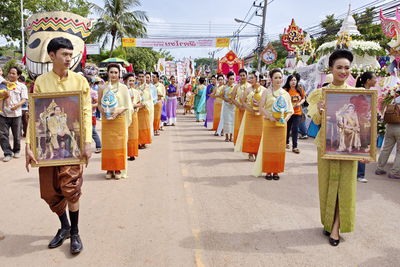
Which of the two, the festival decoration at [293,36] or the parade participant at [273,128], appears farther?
the festival decoration at [293,36]

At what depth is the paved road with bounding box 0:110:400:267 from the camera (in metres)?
3.02

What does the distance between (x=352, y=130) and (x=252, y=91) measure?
3586 millimetres

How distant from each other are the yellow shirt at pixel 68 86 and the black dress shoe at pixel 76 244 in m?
0.91

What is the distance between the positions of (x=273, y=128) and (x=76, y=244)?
3526 millimetres

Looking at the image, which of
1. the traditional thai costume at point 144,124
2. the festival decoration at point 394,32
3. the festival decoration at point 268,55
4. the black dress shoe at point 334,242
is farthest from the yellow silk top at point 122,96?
the festival decoration at point 268,55

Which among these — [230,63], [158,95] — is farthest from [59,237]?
[230,63]

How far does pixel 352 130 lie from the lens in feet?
10.7

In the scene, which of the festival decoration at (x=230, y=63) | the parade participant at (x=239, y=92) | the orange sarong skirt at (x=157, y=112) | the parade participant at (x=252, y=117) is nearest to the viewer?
the parade participant at (x=252, y=117)

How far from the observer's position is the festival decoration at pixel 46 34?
997cm

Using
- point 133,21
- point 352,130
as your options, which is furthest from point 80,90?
point 133,21

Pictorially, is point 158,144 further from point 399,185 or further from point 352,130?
point 352,130

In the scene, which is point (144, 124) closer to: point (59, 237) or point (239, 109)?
point (239, 109)

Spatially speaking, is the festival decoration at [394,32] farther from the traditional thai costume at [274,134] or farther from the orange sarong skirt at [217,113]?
the orange sarong skirt at [217,113]

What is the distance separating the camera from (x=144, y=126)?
27.2ft
